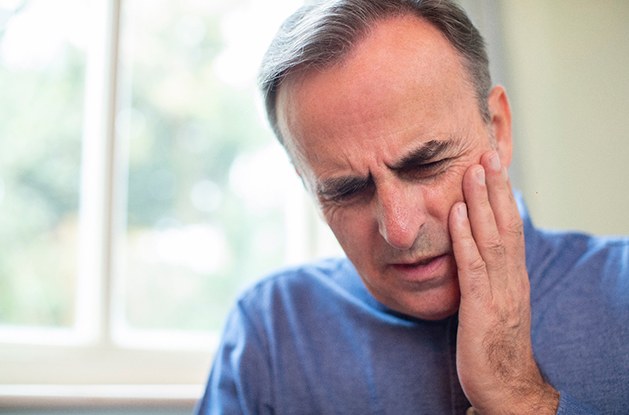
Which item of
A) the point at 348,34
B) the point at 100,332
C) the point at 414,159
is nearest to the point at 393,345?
the point at 414,159

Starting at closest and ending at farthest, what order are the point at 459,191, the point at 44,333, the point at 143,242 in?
the point at 459,191 < the point at 44,333 < the point at 143,242

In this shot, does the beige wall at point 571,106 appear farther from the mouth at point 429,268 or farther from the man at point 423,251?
the mouth at point 429,268

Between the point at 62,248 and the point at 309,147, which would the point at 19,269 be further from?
the point at 309,147

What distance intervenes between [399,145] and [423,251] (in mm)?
170

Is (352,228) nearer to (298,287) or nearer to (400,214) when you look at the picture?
(400,214)

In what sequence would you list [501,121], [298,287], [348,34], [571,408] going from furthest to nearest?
1. [298,287]
2. [501,121]
3. [348,34]
4. [571,408]

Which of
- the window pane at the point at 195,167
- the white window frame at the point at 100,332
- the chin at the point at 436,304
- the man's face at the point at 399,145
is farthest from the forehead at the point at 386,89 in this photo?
the window pane at the point at 195,167

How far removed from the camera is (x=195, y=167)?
2242mm

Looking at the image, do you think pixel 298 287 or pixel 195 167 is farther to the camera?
pixel 195 167

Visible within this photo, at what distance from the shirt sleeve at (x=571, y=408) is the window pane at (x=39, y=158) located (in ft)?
4.93

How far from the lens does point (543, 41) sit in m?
1.39

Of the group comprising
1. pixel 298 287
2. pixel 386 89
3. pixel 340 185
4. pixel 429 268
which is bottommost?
pixel 298 287

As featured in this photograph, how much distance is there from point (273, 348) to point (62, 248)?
1013 millimetres

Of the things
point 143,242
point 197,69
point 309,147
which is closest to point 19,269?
point 143,242
